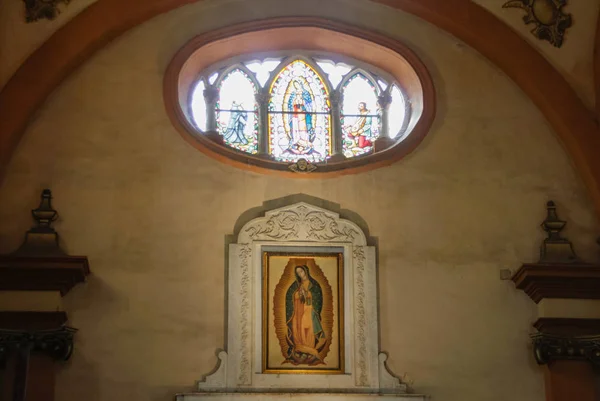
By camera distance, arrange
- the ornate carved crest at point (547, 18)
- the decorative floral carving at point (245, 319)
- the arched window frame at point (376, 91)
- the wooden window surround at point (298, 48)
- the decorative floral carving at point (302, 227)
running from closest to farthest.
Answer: the decorative floral carving at point (245, 319) < the decorative floral carving at point (302, 227) < the wooden window surround at point (298, 48) < the ornate carved crest at point (547, 18) < the arched window frame at point (376, 91)

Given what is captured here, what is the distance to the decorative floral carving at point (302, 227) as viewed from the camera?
34.8 feet

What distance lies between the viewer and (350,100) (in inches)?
466

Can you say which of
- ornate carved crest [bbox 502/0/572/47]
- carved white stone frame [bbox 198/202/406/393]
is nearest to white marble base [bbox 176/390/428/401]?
carved white stone frame [bbox 198/202/406/393]

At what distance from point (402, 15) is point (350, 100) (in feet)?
3.27

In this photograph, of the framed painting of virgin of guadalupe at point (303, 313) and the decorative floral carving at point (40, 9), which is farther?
the decorative floral carving at point (40, 9)

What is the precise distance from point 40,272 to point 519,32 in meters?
5.10

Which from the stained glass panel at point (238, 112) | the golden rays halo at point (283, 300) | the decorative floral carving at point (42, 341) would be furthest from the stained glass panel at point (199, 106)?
the decorative floral carving at point (42, 341)

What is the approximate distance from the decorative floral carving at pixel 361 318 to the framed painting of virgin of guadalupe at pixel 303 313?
145 millimetres

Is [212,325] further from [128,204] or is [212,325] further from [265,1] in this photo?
[265,1]

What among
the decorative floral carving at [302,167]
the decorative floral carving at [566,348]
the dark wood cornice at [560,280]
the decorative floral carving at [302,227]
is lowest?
the decorative floral carving at [566,348]

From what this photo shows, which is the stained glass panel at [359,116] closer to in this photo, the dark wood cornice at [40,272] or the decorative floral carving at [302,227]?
the decorative floral carving at [302,227]

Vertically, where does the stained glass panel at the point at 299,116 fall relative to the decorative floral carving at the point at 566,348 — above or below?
above

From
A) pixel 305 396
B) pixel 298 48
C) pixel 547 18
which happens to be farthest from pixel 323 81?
pixel 305 396

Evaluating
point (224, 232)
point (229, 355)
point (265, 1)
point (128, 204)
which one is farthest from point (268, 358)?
point (265, 1)
